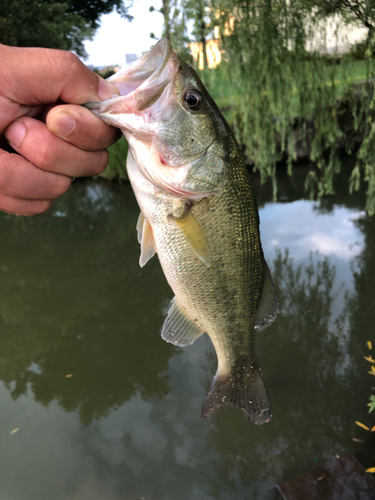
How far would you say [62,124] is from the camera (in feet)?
3.72

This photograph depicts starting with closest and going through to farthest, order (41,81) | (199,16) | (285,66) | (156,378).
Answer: (41,81), (199,16), (156,378), (285,66)

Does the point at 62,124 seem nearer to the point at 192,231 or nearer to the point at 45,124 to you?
the point at 45,124

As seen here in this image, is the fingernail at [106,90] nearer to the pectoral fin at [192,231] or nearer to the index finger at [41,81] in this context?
the index finger at [41,81]

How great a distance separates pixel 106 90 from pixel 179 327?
1011 mm

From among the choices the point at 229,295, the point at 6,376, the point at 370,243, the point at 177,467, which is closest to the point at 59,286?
the point at 6,376

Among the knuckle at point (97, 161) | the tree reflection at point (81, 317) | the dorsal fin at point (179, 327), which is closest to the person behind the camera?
the knuckle at point (97, 161)

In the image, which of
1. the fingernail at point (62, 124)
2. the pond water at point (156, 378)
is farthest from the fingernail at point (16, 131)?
the pond water at point (156, 378)

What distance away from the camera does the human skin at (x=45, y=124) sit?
1104 millimetres

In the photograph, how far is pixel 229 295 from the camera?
1.52 metres

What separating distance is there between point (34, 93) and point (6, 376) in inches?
148

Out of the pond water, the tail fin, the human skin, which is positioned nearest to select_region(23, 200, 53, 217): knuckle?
the human skin

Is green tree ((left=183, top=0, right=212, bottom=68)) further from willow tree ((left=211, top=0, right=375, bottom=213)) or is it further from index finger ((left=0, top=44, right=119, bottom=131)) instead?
index finger ((left=0, top=44, right=119, bottom=131))

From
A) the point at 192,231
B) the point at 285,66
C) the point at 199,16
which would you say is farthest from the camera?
the point at 285,66

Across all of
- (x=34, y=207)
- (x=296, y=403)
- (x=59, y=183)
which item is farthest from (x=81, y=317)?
(x=59, y=183)
